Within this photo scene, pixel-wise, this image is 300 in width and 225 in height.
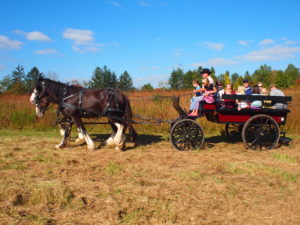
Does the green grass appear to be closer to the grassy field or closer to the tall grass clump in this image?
the grassy field

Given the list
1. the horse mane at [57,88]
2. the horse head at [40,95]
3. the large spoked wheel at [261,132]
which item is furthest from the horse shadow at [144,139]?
the large spoked wheel at [261,132]

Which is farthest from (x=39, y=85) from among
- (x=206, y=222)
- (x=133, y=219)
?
(x=206, y=222)

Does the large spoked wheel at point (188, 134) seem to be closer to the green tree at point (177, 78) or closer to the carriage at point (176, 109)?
the carriage at point (176, 109)

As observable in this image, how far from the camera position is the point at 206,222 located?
332cm

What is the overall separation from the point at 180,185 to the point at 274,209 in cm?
139

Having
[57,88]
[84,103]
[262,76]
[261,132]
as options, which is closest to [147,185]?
[84,103]

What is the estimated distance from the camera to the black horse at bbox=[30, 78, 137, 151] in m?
7.25

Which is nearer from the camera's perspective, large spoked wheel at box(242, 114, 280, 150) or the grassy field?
the grassy field

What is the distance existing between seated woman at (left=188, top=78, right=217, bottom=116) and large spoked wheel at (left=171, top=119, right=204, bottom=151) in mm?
327

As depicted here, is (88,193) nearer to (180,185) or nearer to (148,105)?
(180,185)

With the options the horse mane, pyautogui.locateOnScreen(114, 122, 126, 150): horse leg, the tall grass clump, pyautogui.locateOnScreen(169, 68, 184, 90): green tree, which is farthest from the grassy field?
pyautogui.locateOnScreen(169, 68, 184, 90): green tree

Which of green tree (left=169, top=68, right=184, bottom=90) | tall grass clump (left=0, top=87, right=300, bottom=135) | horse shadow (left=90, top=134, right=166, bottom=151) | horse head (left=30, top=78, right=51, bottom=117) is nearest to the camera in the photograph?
horse head (left=30, top=78, right=51, bottom=117)

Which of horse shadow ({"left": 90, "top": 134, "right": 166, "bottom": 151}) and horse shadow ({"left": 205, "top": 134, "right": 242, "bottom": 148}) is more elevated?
horse shadow ({"left": 90, "top": 134, "right": 166, "bottom": 151})

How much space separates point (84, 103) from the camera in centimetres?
729
